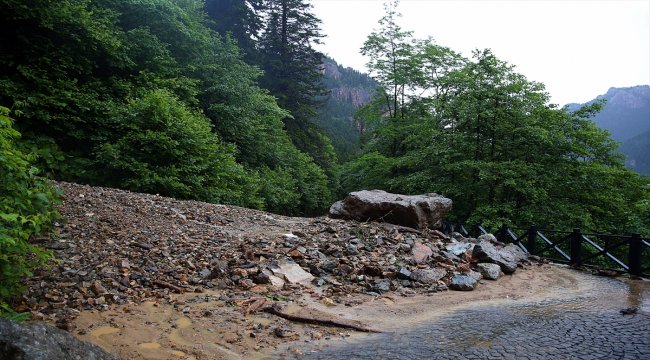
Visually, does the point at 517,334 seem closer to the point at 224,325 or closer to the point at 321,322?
the point at 321,322

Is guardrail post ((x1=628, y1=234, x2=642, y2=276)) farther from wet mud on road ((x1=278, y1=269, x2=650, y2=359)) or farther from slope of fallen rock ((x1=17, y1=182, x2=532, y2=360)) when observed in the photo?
slope of fallen rock ((x1=17, y1=182, x2=532, y2=360))

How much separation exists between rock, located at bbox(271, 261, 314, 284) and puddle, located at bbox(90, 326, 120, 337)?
271 cm

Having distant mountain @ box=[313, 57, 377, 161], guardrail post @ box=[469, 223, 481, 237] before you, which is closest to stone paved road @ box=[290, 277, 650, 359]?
guardrail post @ box=[469, 223, 481, 237]

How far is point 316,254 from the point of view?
7402 mm

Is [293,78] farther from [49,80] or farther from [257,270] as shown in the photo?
[257,270]

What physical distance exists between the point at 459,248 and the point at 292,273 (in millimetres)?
4655

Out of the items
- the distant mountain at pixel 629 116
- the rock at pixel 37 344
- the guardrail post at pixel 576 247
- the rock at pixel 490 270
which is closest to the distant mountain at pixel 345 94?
the distant mountain at pixel 629 116

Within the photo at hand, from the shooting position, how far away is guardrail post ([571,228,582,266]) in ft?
31.8

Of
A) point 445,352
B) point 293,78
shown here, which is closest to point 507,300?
point 445,352

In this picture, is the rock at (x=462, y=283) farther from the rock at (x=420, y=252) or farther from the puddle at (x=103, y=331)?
the puddle at (x=103, y=331)

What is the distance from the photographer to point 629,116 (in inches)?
4432

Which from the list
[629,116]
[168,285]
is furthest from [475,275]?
[629,116]

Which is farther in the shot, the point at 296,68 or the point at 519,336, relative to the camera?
the point at 296,68

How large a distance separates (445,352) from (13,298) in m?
5.18
